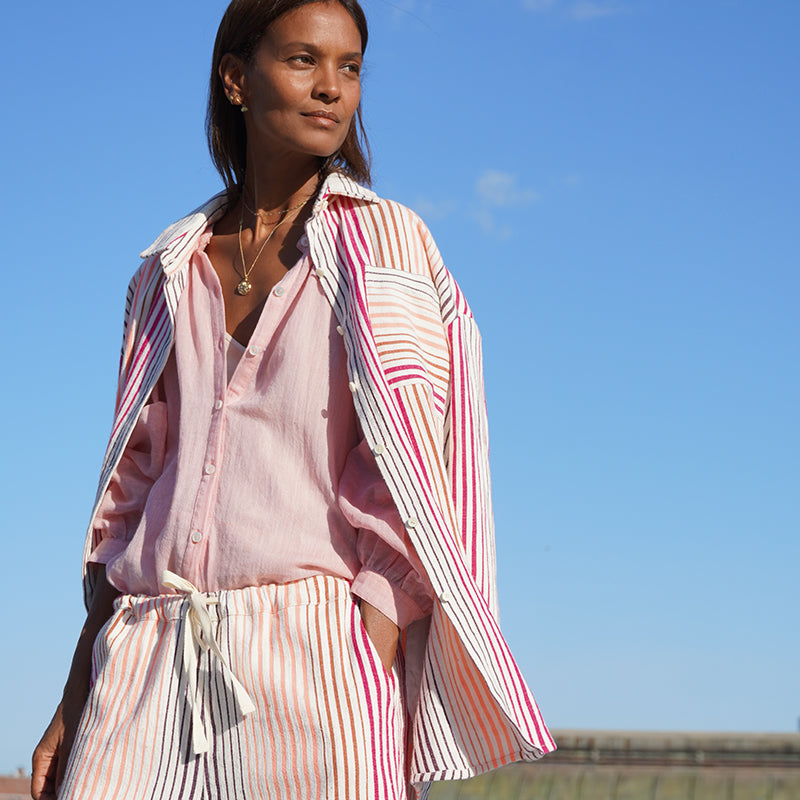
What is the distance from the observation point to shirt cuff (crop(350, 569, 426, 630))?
2.58 meters

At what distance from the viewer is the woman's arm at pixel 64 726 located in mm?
2830

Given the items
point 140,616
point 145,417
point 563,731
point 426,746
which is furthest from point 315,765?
point 563,731

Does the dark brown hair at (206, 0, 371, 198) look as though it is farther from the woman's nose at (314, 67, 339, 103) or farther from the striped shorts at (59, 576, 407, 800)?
the striped shorts at (59, 576, 407, 800)

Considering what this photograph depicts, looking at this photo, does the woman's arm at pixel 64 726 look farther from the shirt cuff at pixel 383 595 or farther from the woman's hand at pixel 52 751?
the shirt cuff at pixel 383 595

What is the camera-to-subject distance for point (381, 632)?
258 centimetres

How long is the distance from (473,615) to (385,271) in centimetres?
82

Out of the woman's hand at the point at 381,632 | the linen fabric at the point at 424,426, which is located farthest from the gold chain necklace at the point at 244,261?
the woman's hand at the point at 381,632

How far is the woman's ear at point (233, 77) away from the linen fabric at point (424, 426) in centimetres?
36

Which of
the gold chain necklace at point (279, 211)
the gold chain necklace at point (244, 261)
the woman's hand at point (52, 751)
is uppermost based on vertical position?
the gold chain necklace at point (279, 211)

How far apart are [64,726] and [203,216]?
1303 mm

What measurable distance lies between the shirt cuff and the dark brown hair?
44.5 inches

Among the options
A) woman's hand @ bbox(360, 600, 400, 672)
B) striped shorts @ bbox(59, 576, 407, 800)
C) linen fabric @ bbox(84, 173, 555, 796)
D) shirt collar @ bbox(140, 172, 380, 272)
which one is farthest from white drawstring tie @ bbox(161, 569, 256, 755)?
shirt collar @ bbox(140, 172, 380, 272)

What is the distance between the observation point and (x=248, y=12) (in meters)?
3.08

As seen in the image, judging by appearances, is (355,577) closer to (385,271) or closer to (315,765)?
(315,765)
